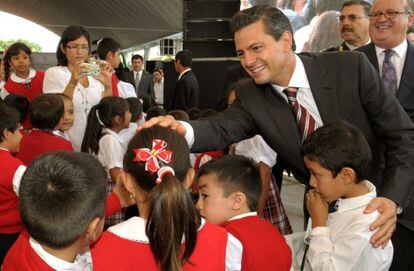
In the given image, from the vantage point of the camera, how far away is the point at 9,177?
2236mm

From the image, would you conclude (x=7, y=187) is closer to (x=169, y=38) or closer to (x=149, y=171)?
(x=149, y=171)

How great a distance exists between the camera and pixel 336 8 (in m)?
5.45

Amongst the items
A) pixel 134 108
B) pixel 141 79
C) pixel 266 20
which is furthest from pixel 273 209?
pixel 141 79

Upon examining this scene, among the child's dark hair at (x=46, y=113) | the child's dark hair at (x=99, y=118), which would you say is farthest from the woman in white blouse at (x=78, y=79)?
the child's dark hair at (x=46, y=113)

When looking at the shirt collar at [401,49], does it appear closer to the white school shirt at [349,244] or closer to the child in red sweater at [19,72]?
the white school shirt at [349,244]

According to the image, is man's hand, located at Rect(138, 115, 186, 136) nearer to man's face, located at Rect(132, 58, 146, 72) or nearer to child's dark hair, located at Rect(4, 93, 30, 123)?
child's dark hair, located at Rect(4, 93, 30, 123)

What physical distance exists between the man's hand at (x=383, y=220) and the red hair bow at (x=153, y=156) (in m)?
0.75

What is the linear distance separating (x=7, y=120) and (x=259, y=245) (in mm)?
1527

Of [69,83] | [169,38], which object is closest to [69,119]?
[69,83]

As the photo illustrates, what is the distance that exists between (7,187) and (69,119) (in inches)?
32.9

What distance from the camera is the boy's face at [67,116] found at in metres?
2.97

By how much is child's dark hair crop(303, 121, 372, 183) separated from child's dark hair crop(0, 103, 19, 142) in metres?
1.56

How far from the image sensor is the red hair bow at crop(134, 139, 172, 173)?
135 centimetres

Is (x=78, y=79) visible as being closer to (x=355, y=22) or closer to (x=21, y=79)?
(x=21, y=79)
